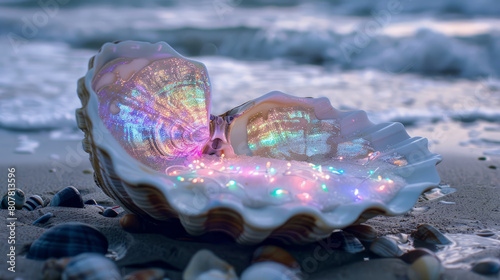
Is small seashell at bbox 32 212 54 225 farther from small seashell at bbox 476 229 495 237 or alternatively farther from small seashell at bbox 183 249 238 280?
small seashell at bbox 476 229 495 237

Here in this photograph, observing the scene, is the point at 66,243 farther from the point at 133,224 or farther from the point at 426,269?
the point at 426,269

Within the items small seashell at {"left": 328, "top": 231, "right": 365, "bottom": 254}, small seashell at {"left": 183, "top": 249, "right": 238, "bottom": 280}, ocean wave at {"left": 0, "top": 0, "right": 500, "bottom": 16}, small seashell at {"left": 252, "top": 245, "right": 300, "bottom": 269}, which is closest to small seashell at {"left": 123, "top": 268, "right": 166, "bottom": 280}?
small seashell at {"left": 183, "top": 249, "right": 238, "bottom": 280}

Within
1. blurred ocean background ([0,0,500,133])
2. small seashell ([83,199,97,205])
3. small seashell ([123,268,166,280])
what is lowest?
small seashell ([123,268,166,280])

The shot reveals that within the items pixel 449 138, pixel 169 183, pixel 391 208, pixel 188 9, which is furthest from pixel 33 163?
pixel 188 9

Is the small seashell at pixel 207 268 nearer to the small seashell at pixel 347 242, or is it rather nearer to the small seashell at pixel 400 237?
the small seashell at pixel 347 242

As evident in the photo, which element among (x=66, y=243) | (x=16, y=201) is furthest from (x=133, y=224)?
(x=16, y=201)

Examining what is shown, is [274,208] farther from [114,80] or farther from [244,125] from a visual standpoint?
[114,80]
